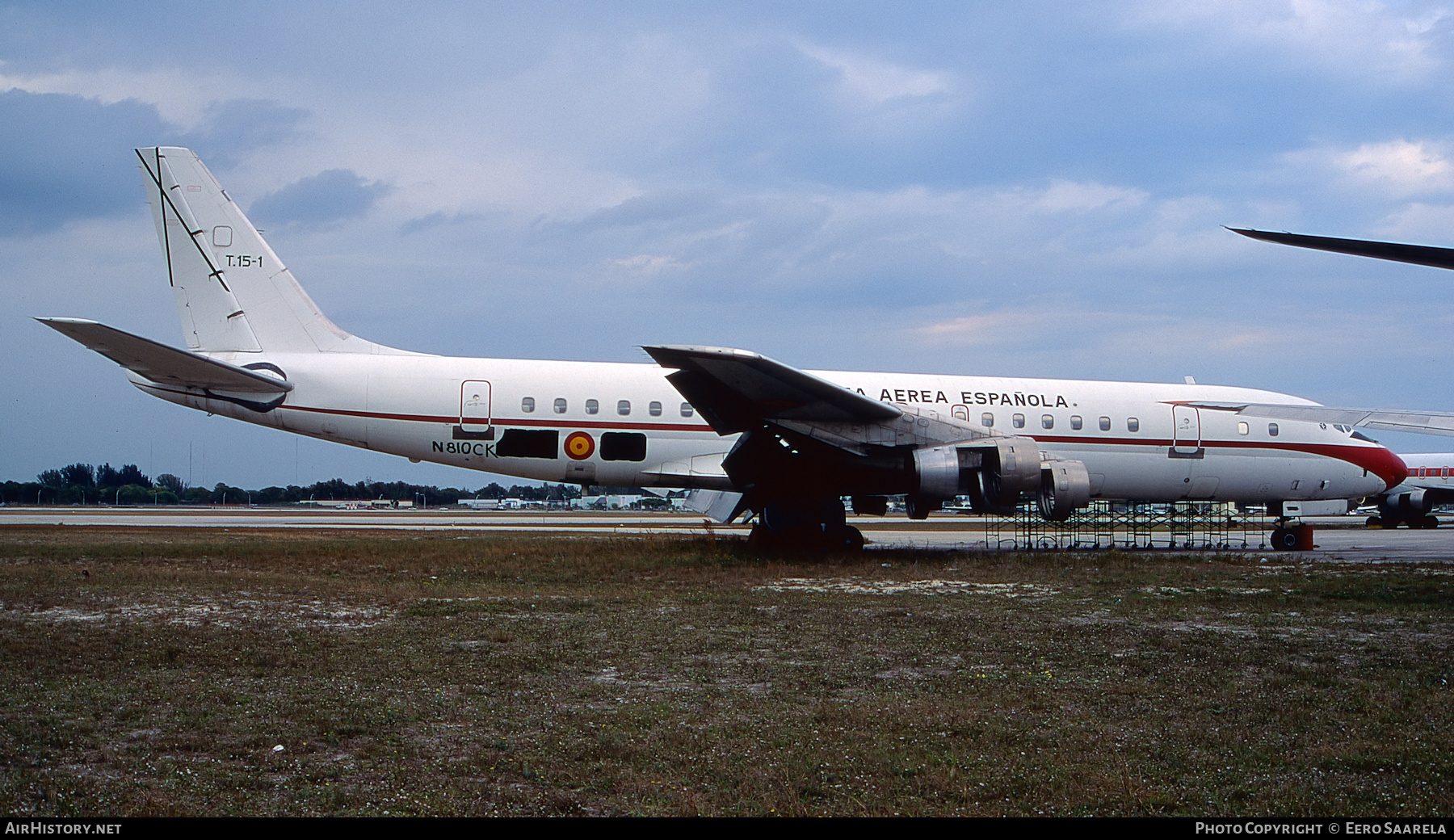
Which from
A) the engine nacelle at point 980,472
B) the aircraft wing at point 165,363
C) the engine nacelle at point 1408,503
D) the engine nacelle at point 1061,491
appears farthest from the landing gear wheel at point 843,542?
the engine nacelle at point 1408,503

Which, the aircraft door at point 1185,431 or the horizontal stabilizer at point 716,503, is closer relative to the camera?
the horizontal stabilizer at point 716,503

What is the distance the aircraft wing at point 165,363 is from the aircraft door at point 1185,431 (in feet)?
Result: 50.1

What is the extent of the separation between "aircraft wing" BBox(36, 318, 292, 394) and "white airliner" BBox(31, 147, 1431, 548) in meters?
0.04

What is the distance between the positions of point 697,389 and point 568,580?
136 inches

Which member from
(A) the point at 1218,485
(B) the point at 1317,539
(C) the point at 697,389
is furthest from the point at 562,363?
(B) the point at 1317,539

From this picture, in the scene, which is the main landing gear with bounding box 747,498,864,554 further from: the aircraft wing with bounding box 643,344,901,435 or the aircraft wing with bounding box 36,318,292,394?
the aircraft wing with bounding box 36,318,292,394

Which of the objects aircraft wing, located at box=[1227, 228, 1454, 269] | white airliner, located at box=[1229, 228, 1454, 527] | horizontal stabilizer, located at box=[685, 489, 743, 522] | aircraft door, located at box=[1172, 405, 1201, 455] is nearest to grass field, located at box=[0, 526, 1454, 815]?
aircraft wing, located at box=[1227, 228, 1454, 269]

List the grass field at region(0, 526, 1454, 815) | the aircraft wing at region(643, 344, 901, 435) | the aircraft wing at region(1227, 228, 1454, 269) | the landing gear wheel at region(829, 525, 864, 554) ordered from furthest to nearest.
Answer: the landing gear wheel at region(829, 525, 864, 554) < the aircraft wing at region(643, 344, 901, 435) < the aircraft wing at region(1227, 228, 1454, 269) < the grass field at region(0, 526, 1454, 815)

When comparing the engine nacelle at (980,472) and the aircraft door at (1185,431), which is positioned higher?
the aircraft door at (1185,431)

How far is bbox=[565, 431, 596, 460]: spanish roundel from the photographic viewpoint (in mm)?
15758

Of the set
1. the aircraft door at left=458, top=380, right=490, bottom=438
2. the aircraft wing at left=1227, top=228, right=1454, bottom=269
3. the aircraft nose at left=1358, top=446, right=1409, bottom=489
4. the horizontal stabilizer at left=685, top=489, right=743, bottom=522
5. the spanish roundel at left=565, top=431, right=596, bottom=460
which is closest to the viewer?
the aircraft wing at left=1227, top=228, right=1454, bottom=269

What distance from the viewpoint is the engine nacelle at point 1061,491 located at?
13695 millimetres

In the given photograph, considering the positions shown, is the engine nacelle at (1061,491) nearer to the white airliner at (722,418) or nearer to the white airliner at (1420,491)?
the white airliner at (722,418)

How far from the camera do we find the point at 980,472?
13.9 meters
